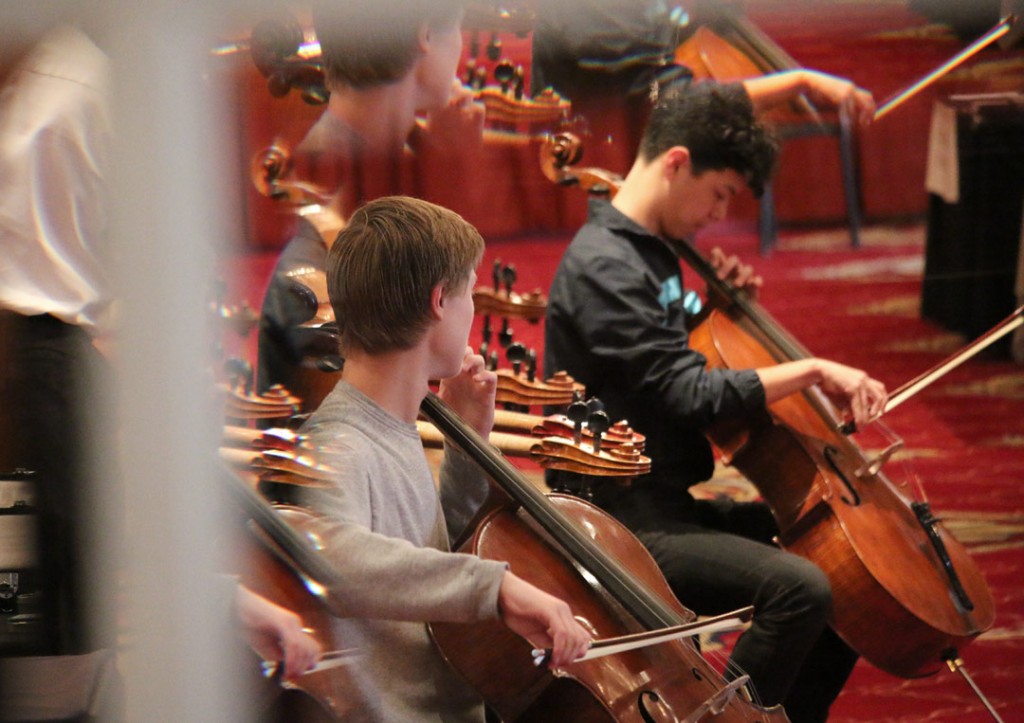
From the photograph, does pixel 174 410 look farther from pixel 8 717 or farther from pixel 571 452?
pixel 571 452

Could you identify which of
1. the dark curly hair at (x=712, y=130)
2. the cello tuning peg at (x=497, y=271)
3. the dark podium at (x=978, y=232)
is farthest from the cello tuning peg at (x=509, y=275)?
the dark podium at (x=978, y=232)

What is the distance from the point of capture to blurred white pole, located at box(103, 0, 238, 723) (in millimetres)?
413

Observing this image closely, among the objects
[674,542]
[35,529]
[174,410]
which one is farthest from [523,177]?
[174,410]

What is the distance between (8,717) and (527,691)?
24.6 inches

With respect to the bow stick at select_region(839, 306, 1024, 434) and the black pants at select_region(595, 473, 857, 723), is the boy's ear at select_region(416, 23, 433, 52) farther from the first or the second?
the bow stick at select_region(839, 306, 1024, 434)

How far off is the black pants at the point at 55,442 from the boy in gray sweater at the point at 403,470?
0.83ft

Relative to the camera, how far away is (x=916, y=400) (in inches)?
134

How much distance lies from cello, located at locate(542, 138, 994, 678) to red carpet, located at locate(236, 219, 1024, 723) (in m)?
0.19

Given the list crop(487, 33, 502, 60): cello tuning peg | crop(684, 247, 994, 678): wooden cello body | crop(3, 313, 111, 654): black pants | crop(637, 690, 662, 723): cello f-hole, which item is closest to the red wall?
crop(487, 33, 502, 60): cello tuning peg

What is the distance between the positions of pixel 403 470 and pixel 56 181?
453mm

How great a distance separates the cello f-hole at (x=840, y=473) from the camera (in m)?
1.82

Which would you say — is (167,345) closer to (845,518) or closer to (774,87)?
(845,518)

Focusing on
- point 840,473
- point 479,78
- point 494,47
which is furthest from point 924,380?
point 494,47

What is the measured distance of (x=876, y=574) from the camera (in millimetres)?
1721
